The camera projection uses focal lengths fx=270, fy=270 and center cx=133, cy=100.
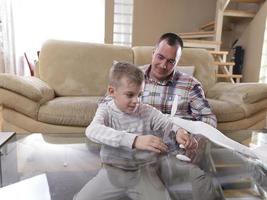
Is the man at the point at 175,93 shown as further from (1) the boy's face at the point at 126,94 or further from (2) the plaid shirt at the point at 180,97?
(1) the boy's face at the point at 126,94

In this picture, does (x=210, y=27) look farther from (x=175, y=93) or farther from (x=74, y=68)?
(x=175, y=93)

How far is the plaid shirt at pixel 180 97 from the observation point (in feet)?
4.90

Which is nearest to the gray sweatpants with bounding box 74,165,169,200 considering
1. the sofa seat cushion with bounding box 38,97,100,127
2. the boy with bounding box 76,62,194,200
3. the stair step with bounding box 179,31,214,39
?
the boy with bounding box 76,62,194,200

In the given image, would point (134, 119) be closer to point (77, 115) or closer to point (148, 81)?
point (148, 81)

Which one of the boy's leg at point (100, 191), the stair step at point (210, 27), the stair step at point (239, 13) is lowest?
the boy's leg at point (100, 191)

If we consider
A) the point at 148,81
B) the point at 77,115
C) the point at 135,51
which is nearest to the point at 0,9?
the point at 135,51

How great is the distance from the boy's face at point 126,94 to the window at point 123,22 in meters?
3.19

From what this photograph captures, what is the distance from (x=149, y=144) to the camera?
36.1 inches

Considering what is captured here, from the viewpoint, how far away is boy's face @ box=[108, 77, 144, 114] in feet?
3.35

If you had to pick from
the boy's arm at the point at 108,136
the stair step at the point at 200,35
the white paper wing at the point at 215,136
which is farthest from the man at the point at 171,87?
Answer: the stair step at the point at 200,35

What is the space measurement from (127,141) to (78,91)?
1.23m

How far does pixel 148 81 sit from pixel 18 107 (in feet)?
2.75

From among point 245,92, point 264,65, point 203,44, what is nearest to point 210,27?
point 203,44

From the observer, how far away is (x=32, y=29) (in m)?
3.81
